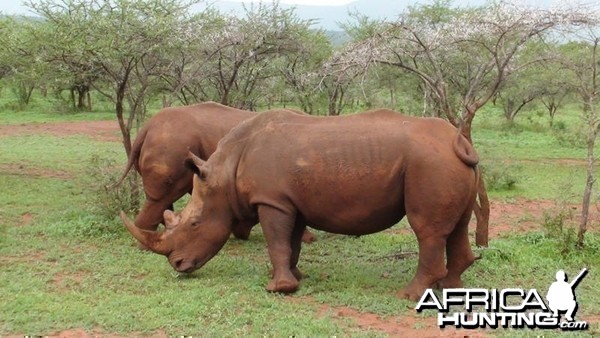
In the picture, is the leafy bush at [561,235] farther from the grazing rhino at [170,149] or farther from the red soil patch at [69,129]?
the red soil patch at [69,129]

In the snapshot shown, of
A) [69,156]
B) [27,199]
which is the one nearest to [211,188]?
[27,199]

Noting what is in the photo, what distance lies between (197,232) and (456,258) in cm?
276

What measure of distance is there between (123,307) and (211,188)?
1609 millimetres

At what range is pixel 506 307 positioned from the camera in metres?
6.07

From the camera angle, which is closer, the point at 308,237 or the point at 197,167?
the point at 197,167

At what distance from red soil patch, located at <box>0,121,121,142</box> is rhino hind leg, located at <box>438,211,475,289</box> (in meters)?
18.1

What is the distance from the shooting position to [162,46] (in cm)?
1075

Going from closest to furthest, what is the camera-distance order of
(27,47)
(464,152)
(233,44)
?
(464,152) < (27,47) < (233,44)

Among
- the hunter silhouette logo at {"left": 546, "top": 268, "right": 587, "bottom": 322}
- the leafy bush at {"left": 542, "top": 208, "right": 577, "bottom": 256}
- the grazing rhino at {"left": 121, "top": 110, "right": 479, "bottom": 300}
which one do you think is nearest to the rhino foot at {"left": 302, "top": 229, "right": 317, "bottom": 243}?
the grazing rhino at {"left": 121, "top": 110, "right": 479, "bottom": 300}

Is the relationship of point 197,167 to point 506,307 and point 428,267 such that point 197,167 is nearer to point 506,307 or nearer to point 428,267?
point 428,267

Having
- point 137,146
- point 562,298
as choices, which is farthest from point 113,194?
point 562,298

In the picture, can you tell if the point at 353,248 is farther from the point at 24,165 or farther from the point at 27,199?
the point at 24,165

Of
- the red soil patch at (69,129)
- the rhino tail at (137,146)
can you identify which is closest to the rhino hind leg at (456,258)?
the rhino tail at (137,146)

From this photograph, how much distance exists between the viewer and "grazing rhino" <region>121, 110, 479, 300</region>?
251 inches
